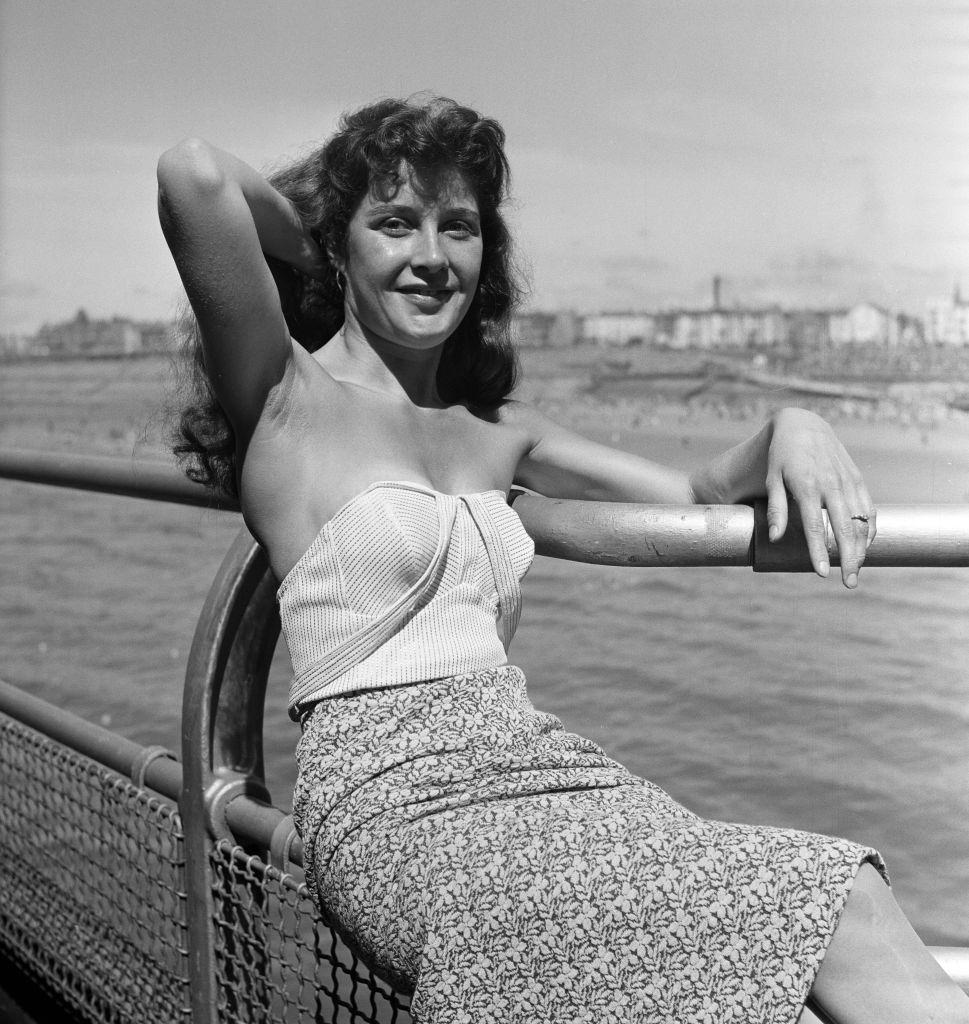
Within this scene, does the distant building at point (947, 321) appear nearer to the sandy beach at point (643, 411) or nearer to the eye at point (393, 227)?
the sandy beach at point (643, 411)

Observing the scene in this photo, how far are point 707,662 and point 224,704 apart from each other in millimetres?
25902

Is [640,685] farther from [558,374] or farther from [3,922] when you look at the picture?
[3,922]

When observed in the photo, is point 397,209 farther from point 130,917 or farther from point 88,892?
point 88,892

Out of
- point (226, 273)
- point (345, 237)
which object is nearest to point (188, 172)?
point (226, 273)

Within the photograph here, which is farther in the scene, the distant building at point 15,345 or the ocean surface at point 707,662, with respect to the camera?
the distant building at point 15,345

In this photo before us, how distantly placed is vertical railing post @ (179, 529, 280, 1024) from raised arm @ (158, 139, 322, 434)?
219 millimetres

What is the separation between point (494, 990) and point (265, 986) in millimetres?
577

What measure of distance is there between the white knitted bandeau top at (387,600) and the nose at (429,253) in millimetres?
380

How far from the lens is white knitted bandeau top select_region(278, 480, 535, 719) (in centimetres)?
178

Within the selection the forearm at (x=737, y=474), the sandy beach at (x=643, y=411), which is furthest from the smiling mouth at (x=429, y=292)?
the sandy beach at (x=643, y=411)

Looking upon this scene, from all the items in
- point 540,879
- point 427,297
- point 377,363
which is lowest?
point 540,879

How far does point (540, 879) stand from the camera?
149 centimetres

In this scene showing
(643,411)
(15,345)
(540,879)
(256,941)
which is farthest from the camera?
(15,345)

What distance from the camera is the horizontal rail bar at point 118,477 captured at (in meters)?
2.07
